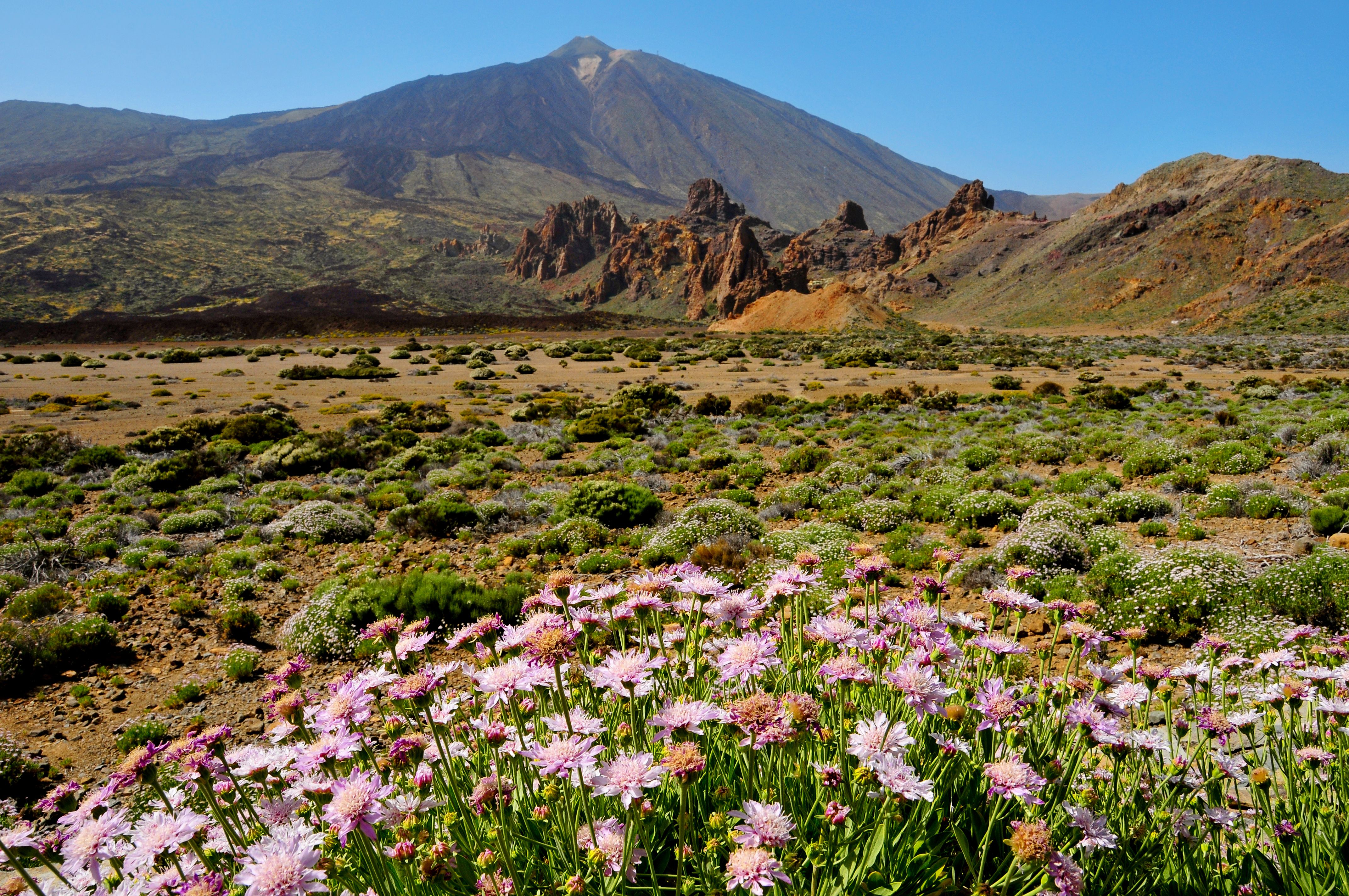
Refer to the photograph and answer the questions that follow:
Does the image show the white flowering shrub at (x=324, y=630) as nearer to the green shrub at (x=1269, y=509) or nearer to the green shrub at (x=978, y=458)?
the green shrub at (x=1269, y=509)

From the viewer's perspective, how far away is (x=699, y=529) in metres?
10.2

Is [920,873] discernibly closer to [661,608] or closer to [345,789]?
[661,608]

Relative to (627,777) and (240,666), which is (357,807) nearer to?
(627,777)

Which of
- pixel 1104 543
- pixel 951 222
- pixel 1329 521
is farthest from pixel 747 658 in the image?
pixel 951 222

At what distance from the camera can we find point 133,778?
1.98 m

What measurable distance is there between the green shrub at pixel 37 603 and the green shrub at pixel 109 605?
1.32ft

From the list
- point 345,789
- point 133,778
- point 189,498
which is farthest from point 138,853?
point 189,498

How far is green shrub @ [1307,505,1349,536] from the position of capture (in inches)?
333

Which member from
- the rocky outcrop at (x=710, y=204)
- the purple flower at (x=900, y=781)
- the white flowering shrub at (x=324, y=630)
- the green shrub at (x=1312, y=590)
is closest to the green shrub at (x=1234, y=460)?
the green shrub at (x=1312, y=590)

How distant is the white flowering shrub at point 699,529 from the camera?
9.61 m

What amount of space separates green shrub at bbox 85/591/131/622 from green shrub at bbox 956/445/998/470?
15349mm

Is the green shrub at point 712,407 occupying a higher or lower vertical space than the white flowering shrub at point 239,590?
higher

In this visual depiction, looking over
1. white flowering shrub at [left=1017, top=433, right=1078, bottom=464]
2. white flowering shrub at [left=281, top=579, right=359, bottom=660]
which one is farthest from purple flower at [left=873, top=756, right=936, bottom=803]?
white flowering shrub at [left=1017, top=433, right=1078, bottom=464]

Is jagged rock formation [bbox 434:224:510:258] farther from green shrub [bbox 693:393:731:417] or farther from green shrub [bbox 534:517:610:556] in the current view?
green shrub [bbox 534:517:610:556]
